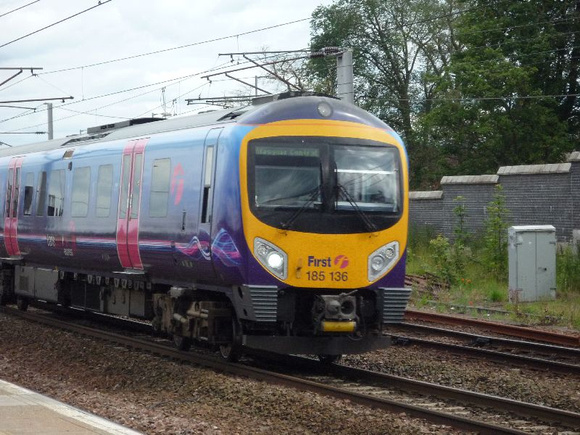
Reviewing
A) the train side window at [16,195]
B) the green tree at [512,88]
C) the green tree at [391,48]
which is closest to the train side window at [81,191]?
the train side window at [16,195]

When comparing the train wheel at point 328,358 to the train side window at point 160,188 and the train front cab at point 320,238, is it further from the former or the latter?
the train side window at point 160,188

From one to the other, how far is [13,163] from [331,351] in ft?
33.6

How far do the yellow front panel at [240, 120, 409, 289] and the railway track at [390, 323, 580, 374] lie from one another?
2.48 metres

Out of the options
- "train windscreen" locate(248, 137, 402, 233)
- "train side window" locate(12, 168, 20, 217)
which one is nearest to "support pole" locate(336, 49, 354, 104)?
"train side window" locate(12, 168, 20, 217)

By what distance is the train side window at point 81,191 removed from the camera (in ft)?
53.8

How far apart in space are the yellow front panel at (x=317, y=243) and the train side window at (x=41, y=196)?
7.41 m

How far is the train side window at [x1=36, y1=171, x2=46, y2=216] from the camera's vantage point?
60.3 feet

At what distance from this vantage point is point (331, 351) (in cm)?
1219

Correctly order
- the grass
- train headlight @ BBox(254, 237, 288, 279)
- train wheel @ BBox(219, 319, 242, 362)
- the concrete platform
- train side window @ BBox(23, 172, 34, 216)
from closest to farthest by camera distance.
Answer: the concrete platform → train headlight @ BBox(254, 237, 288, 279) → train wheel @ BBox(219, 319, 242, 362) → the grass → train side window @ BBox(23, 172, 34, 216)

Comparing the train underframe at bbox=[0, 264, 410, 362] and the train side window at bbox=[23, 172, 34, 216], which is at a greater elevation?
the train side window at bbox=[23, 172, 34, 216]

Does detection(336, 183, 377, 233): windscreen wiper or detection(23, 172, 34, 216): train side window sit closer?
detection(336, 183, 377, 233): windscreen wiper

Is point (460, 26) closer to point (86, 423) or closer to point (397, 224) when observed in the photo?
point (397, 224)

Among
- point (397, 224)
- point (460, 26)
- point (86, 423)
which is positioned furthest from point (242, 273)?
point (460, 26)

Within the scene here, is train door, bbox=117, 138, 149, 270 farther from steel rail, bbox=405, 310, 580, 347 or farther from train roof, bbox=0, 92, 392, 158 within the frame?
steel rail, bbox=405, 310, 580, 347
